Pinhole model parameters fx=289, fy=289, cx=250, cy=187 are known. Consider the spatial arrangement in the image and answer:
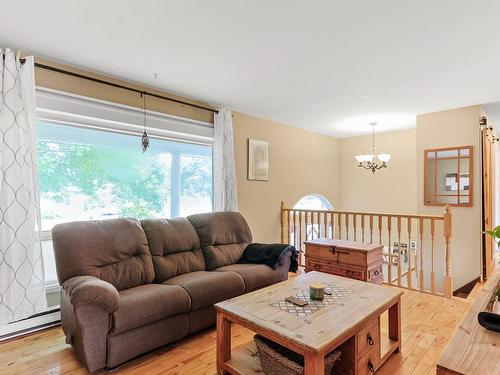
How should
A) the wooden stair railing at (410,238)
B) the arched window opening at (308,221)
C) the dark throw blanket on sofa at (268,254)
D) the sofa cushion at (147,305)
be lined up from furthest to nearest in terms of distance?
the arched window opening at (308,221), the wooden stair railing at (410,238), the dark throw blanket on sofa at (268,254), the sofa cushion at (147,305)

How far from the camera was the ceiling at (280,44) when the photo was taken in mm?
1834

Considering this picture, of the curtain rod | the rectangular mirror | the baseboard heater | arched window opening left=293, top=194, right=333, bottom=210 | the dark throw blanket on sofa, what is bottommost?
the baseboard heater

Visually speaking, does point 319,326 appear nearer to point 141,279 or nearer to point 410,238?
point 141,279

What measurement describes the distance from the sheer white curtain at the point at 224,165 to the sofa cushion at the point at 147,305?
5.29ft

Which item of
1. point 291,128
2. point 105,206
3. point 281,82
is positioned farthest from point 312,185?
point 105,206

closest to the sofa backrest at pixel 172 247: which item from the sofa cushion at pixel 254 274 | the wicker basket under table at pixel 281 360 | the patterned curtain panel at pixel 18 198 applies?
the sofa cushion at pixel 254 274

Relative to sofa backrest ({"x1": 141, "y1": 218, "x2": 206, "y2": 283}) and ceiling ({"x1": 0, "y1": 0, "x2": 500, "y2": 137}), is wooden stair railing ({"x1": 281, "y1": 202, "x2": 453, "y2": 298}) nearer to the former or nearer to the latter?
ceiling ({"x1": 0, "y1": 0, "x2": 500, "y2": 137})

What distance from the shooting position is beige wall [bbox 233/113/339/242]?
4.24m

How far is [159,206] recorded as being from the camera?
341 cm

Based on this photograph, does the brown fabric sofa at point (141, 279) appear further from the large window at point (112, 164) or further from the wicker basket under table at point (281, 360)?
the wicker basket under table at point (281, 360)

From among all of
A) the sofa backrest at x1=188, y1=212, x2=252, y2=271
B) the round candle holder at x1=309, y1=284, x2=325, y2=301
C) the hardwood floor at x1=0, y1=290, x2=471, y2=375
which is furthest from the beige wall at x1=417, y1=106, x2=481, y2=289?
the round candle holder at x1=309, y1=284, x2=325, y2=301

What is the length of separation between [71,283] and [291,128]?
3.99m

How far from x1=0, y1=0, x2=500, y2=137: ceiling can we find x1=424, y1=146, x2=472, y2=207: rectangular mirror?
0.72 m

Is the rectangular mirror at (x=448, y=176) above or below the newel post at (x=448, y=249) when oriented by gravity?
above
